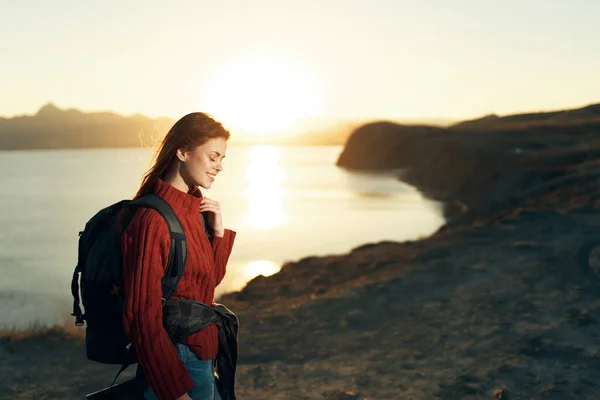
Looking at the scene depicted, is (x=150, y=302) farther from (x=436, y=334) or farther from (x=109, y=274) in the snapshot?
(x=436, y=334)

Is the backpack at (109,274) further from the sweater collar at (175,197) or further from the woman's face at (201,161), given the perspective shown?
the woman's face at (201,161)

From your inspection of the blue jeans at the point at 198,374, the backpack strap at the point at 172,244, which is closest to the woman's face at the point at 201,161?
the backpack strap at the point at 172,244

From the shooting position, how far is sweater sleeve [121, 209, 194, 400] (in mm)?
2389

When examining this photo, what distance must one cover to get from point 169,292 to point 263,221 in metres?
46.5

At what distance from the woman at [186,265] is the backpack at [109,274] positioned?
6 cm

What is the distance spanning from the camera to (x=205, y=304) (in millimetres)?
2746

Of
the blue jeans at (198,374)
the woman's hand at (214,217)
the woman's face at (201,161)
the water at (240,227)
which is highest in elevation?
the woman's face at (201,161)

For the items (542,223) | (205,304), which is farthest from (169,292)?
(542,223)

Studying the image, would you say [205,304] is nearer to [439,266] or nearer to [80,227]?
[439,266]

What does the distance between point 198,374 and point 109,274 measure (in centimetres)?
61

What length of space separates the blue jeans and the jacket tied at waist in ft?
0.23

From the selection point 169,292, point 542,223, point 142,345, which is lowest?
point 542,223

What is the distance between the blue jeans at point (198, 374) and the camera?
105 inches

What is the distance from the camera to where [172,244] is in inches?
98.6
